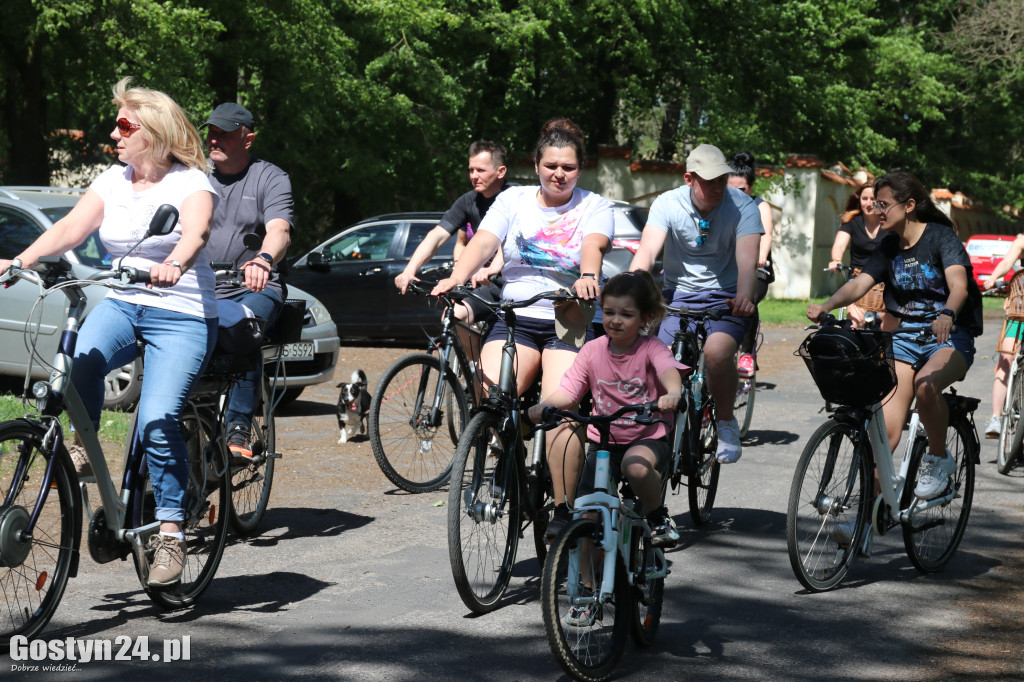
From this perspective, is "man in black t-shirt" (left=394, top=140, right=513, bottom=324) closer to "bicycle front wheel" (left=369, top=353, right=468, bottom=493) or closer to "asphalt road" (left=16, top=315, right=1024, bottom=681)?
"bicycle front wheel" (left=369, top=353, right=468, bottom=493)

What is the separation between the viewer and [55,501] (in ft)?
14.3

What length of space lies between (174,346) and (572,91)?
24.2 metres

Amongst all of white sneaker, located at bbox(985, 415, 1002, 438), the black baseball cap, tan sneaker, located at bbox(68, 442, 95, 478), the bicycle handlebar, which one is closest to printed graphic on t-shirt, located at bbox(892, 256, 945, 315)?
the bicycle handlebar

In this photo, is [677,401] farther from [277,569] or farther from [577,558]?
[277,569]

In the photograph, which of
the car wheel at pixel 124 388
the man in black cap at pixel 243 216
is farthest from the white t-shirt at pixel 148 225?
the car wheel at pixel 124 388

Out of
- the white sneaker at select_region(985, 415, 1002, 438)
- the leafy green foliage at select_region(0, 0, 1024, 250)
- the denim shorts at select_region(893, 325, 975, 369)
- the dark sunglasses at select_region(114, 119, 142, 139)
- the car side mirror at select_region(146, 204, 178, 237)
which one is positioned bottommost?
the white sneaker at select_region(985, 415, 1002, 438)

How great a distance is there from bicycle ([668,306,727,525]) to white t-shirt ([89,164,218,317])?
246 cm

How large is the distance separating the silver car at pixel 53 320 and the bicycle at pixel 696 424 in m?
4.08

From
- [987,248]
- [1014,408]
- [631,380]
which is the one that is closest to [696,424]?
[631,380]

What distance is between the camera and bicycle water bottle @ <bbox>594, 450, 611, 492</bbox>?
4.28 m

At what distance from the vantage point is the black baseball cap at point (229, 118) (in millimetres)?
6043

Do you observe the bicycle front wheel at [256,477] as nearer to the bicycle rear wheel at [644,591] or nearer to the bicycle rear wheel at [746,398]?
the bicycle rear wheel at [644,591]

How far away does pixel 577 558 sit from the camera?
13.5 ft

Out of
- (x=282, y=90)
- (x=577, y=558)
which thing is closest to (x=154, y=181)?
(x=577, y=558)
